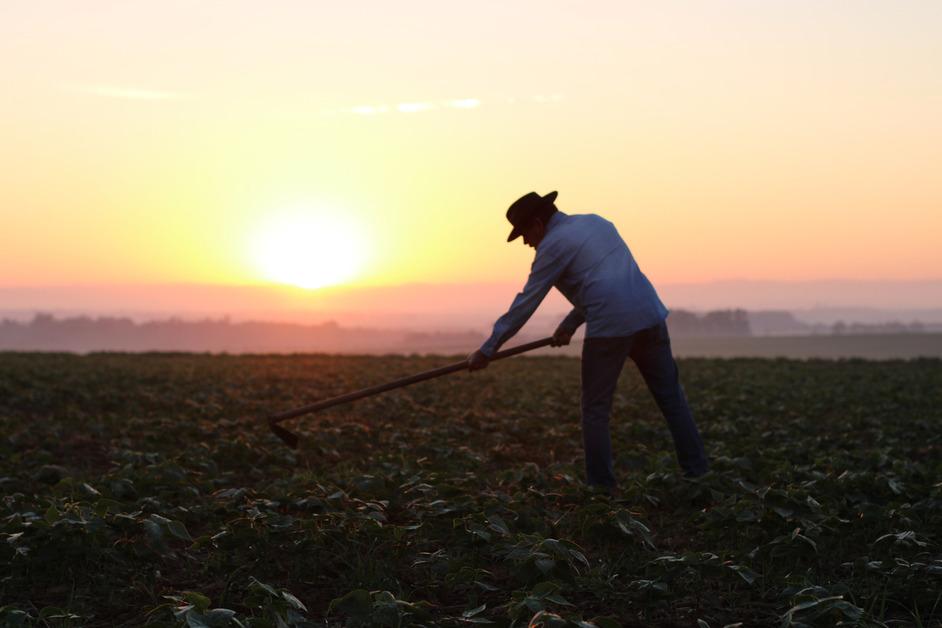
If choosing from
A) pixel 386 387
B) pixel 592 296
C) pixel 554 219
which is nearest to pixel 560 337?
pixel 592 296

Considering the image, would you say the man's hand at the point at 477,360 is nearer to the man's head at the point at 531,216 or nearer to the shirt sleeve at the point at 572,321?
the shirt sleeve at the point at 572,321

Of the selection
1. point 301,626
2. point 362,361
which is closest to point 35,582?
point 301,626

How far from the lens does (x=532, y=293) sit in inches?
271

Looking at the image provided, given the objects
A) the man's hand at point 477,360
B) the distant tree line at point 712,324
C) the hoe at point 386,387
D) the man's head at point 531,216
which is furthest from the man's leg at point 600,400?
the distant tree line at point 712,324

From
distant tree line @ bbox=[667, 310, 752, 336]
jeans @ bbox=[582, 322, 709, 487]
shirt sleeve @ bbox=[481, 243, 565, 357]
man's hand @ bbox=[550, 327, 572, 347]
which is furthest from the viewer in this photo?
distant tree line @ bbox=[667, 310, 752, 336]

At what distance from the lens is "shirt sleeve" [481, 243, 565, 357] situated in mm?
6836

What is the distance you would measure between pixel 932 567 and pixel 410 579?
2.91 metres

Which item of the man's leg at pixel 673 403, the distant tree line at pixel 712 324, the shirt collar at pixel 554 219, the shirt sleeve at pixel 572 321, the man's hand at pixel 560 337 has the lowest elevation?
the man's leg at pixel 673 403

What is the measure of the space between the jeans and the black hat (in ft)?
3.83

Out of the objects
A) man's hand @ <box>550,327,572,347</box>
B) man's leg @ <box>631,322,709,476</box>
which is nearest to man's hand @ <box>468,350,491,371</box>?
man's hand @ <box>550,327,572,347</box>

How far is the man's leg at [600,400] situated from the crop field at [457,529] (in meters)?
0.24

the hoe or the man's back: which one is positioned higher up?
the man's back

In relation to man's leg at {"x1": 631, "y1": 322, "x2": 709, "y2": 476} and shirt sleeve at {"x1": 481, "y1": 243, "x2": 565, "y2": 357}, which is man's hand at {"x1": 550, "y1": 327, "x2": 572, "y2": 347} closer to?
shirt sleeve at {"x1": 481, "y1": 243, "x2": 565, "y2": 357}

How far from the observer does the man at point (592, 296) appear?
6.86 meters
